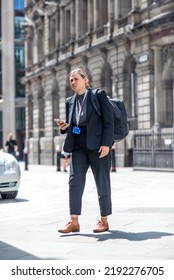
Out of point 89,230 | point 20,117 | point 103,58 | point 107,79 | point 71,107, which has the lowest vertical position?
point 89,230

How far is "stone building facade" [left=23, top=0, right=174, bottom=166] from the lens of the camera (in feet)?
86.8

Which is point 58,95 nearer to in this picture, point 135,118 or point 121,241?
point 135,118

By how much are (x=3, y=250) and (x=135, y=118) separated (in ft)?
75.0

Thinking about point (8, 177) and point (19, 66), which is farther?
point (19, 66)

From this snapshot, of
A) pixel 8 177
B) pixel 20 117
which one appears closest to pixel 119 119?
pixel 8 177

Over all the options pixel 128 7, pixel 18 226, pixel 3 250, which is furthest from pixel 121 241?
pixel 128 7

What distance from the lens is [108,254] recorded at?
5516 millimetres

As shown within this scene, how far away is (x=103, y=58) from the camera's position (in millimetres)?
31219

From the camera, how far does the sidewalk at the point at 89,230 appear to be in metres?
5.59

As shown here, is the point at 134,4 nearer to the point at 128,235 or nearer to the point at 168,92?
the point at 168,92

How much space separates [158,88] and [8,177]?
15659 millimetres

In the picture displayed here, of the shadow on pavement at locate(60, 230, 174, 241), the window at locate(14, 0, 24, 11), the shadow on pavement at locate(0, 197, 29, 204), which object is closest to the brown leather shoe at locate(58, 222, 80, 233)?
the shadow on pavement at locate(60, 230, 174, 241)

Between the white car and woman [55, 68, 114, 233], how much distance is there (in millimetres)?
5127

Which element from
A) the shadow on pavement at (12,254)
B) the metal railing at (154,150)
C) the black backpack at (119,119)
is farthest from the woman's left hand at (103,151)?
the metal railing at (154,150)
